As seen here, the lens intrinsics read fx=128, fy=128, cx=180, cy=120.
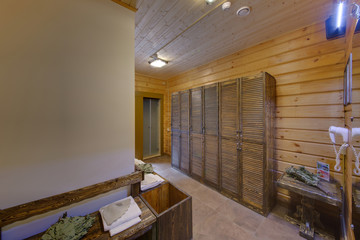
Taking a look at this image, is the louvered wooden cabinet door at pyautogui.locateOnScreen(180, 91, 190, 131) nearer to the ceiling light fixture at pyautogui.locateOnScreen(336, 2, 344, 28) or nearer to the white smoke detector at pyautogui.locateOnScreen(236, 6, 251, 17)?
the white smoke detector at pyautogui.locateOnScreen(236, 6, 251, 17)

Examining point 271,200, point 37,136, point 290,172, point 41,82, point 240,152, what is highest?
point 41,82

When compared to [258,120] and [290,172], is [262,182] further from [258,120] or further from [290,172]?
[258,120]

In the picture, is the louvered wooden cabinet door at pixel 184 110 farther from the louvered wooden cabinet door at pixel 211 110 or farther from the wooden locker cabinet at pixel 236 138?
the louvered wooden cabinet door at pixel 211 110

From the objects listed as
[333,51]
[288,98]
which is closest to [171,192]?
[288,98]

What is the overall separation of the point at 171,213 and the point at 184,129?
2016 mm

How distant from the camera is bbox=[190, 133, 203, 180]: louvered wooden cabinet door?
2.70m

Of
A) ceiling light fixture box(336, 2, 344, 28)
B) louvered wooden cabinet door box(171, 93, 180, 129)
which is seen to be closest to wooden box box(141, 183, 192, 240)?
louvered wooden cabinet door box(171, 93, 180, 129)

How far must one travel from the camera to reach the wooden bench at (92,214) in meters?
0.91

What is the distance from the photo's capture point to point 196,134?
2.79 m

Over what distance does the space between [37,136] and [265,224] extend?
2.64 metres

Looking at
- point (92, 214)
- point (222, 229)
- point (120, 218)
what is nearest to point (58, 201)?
point (92, 214)

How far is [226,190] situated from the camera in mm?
2240

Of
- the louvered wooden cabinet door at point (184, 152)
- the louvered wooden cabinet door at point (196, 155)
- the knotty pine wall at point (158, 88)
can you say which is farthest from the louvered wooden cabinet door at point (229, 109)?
the knotty pine wall at point (158, 88)

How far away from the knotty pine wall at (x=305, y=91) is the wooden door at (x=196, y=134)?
1213mm
